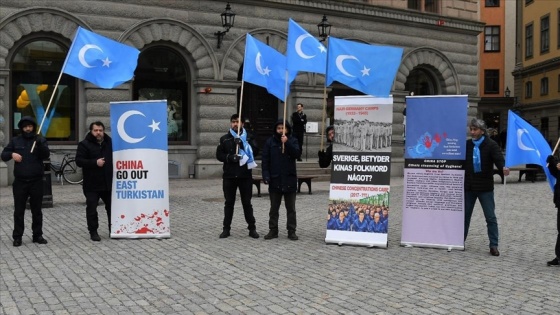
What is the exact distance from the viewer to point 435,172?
975cm

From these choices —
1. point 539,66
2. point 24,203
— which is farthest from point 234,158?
point 539,66

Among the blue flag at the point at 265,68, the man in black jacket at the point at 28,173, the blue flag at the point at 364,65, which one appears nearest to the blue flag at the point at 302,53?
the blue flag at the point at 265,68

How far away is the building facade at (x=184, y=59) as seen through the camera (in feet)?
62.0

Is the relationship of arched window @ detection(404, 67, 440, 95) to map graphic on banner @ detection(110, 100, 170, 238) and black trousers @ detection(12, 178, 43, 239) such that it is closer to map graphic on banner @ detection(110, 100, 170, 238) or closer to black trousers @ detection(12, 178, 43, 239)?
map graphic on banner @ detection(110, 100, 170, 238)

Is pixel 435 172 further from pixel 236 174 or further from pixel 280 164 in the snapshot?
pixel 236 174

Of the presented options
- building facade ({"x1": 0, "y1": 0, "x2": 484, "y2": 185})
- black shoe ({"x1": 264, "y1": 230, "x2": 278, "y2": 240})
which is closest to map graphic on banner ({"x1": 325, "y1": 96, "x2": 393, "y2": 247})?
black shoe ({"x1": 264, "y1": 230, "x2": 278, "y2": 240})

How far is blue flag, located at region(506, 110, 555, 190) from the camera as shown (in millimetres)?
9383

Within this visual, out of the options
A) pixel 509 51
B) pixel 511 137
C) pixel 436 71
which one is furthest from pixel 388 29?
pixel 509 51

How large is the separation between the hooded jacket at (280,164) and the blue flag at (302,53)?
3.58ft

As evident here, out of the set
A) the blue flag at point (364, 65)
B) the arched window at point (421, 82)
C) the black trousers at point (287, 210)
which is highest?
the arched window at point (421, 82)

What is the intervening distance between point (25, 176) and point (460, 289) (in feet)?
22.5

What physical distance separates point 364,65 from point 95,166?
4.70 m

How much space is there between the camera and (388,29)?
25750mm

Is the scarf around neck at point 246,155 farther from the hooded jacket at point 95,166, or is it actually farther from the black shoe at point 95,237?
the black shoe at point 95,237
